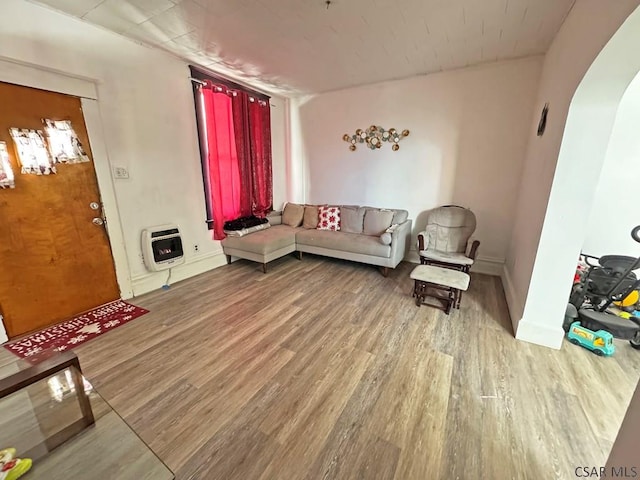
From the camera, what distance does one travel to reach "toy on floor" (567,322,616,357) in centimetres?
192

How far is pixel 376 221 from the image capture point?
3.71m

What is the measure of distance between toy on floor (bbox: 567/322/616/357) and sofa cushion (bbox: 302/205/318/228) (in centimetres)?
311

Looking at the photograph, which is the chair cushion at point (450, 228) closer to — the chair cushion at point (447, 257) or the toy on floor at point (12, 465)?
the chair cushion at point (447, 257)

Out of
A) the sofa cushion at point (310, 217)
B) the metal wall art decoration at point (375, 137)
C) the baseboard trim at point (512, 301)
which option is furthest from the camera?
the sofa cushion at point (310, 217)

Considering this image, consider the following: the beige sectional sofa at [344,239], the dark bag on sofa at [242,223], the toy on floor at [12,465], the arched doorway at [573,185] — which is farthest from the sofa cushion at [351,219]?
the toy on floor at [12,465]

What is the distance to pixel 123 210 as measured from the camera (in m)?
2.70

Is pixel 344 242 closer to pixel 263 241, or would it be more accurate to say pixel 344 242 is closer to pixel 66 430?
pixel 263 241

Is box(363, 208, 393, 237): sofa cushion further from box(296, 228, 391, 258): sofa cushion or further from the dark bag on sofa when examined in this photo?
the dark bag on sofa

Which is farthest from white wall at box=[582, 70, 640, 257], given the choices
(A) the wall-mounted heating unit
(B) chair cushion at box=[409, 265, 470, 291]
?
(A) the wall-mounted heating unit

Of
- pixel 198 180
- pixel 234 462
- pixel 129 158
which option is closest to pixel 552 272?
pixel 234 462

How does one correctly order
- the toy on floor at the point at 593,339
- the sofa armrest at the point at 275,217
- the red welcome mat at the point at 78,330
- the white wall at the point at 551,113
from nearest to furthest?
the white wall at the point at 551,113
the toy on floor at the point at 593,339
the red welcome mat at the point at 78,330
the sofa armrest at the point at 275,217

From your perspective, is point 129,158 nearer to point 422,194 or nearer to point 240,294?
point 240,294

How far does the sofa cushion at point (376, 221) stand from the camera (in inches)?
144

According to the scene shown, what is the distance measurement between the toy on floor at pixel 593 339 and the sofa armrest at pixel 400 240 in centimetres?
171
